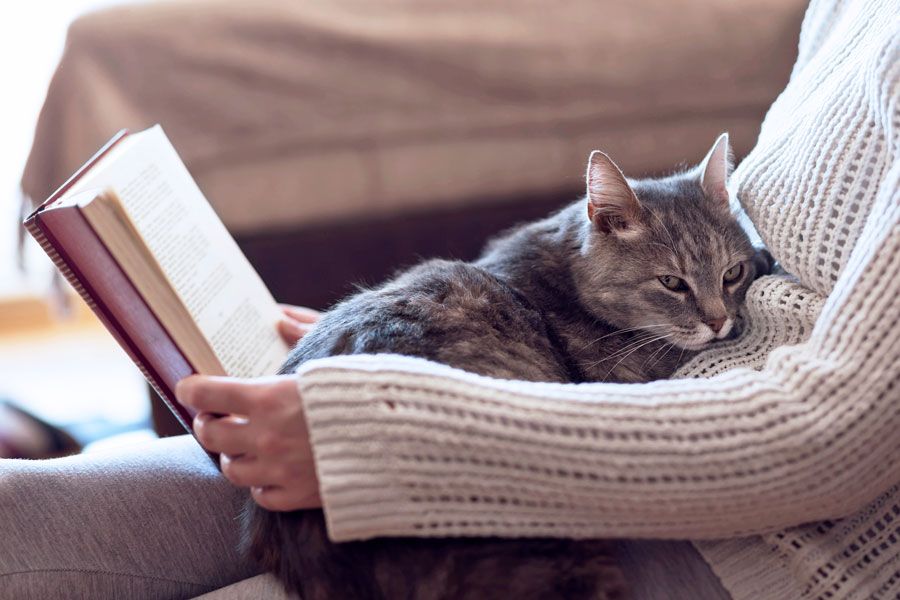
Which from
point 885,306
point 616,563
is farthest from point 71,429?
point 885,306

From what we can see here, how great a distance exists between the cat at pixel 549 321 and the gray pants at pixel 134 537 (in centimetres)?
10

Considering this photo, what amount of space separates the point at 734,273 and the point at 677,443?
0.51 m

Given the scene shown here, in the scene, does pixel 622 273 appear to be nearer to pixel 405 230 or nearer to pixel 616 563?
pixel 616 563

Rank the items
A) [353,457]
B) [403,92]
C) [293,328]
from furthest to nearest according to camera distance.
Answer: [403,92]
[293,328]
[353,457]

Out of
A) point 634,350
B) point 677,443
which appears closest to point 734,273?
point 634,350

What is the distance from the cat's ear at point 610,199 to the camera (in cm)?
121

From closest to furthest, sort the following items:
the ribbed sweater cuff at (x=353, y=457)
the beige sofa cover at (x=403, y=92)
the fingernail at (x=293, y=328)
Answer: the ribbed sweater cuff at (x=353, y=457) < the fingernail at (x=293, y=328) < the beige sofa cover at (x=403, y=92)

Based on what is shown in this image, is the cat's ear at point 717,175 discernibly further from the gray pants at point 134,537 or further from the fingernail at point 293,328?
the fingernail at point 293,328

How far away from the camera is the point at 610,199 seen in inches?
49.0

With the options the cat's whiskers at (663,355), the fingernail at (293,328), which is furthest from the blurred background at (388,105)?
the cat's whiskers at (663,355)

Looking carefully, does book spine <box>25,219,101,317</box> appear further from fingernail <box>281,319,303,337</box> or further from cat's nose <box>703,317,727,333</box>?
cat's nose <box>703,317,727,333</box>

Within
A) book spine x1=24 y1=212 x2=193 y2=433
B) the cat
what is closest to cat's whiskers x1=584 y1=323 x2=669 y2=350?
the cat

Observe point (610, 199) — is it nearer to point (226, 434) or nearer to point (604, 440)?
point (604, 440)

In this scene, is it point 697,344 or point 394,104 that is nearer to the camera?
point 697,344
